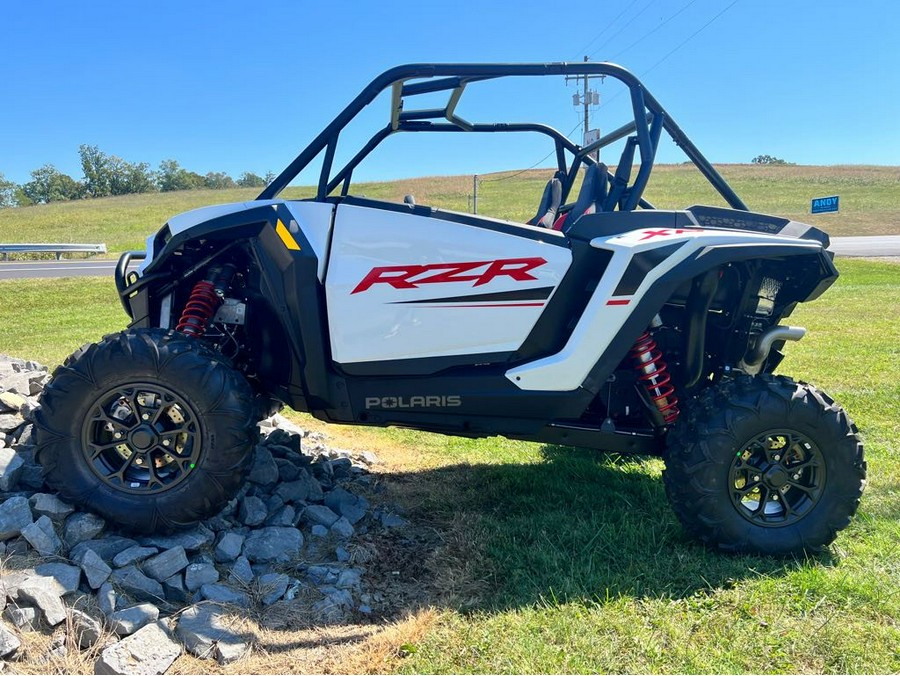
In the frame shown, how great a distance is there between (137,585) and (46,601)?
0.34m

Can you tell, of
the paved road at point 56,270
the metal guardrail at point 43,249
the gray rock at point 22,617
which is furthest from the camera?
the metal guardrail at point 43,249

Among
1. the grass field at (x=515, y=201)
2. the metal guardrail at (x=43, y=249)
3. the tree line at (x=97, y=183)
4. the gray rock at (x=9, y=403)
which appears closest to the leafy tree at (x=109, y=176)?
the tree line at (x=97, y=183)

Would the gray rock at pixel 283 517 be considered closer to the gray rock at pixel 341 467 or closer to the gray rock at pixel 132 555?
the gray rock at pixel 132 555

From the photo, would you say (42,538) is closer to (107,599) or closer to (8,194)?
(107,599)

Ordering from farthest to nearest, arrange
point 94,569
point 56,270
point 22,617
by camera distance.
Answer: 1. point 56,270
2. point 94,569
3. point 22,617

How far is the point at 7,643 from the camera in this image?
2.39 m

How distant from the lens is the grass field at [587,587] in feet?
8.22

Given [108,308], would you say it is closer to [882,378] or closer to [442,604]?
[442,604]

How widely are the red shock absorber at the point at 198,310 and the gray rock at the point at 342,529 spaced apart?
1.22m

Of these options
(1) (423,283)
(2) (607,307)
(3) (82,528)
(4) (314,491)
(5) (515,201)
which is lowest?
(4) (314,491)

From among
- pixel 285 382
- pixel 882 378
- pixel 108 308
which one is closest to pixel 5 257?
pixel 108 308

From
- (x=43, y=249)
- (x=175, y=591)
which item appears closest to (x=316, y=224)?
(x=175, y=591)

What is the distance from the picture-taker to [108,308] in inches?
455

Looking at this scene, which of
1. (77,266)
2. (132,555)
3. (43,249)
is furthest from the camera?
(43,249)
